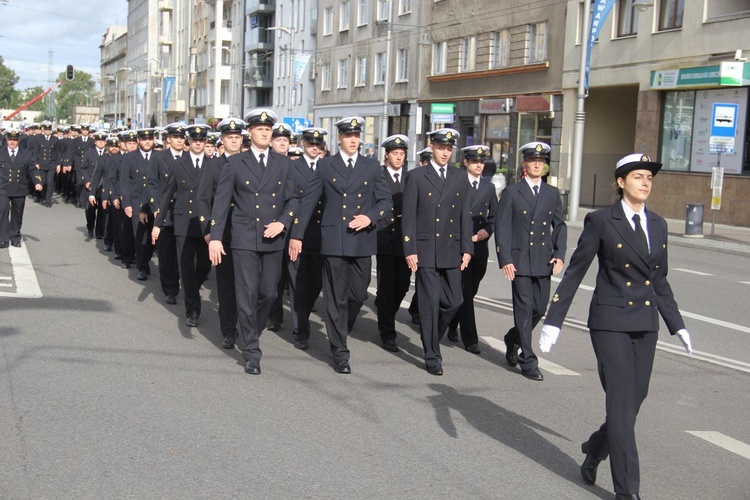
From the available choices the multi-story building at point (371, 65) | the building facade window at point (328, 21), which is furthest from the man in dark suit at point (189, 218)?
the building facade window at point (328, 21)

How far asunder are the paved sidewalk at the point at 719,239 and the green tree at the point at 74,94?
16231cm

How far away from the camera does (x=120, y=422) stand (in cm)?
618

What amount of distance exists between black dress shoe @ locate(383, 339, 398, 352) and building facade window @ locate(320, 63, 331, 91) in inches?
1953

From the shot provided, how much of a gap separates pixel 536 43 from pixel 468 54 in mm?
5363

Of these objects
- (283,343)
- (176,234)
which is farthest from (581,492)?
(176,234)

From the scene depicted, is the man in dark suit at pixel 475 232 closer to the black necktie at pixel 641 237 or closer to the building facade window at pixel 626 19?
the black necktie at pixel 641 237

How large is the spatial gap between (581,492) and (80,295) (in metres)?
7.75

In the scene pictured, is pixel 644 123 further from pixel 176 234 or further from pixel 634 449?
pixel 634 449

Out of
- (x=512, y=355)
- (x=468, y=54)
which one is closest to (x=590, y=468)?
(x=512, y=355)

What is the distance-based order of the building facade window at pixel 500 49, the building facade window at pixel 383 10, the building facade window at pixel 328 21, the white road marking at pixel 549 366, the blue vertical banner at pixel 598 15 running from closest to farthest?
the white road marking at pixel 549 366, the blue vertical banner at pixel 598 15, the building facade window at pixel 500 49, the building facade window at pixel 383 10, the building facade window at pixel 328 21

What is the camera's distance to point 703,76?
2719cm

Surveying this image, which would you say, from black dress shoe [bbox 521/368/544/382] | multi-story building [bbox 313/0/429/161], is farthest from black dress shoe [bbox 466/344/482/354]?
multi-story building [bbox 313/0/429/161]

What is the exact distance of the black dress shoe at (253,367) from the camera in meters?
7.80

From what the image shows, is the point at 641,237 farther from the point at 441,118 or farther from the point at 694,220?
the point at 441,118
